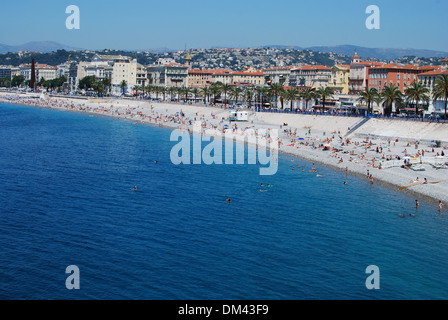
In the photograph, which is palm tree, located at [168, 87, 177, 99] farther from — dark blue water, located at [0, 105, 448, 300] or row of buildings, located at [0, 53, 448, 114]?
dark blue water, located at [0, 105, 448, 300]

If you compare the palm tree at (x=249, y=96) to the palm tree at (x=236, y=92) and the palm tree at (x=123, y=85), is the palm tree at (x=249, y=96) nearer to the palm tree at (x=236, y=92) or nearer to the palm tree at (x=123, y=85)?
the palm tree at (x=236, y=92)

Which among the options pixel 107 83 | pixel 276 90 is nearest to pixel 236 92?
pixel 276 90

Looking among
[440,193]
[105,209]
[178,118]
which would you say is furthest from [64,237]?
[178,118]

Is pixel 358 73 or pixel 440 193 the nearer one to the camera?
pixel 440 193

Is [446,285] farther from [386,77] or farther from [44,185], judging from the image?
[386,77]

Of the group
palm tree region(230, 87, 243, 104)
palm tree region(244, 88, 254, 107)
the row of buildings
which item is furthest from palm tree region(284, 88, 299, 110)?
palm tree region(230, 87, 243, 104)

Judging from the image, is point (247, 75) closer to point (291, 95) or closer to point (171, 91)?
point (171, 91)
